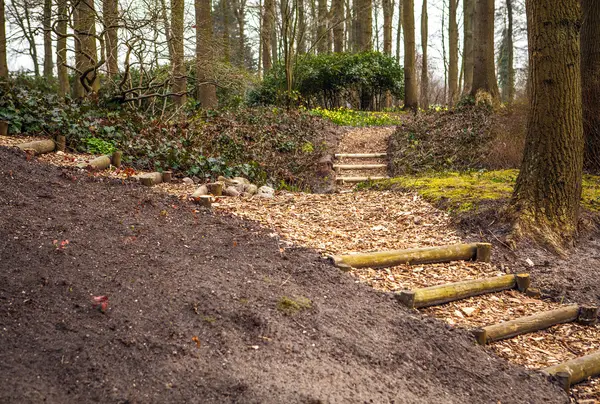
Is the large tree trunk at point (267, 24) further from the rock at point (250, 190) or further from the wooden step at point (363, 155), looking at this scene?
the rock at point (250, 190)

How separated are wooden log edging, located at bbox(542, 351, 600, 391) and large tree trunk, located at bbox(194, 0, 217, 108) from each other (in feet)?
27.0

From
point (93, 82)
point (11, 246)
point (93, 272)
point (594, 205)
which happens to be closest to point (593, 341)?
point (594, 205)

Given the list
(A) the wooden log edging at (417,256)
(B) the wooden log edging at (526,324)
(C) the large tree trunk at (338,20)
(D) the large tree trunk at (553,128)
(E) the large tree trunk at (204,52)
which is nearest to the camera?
(B) the wooden log edging at (526,324)

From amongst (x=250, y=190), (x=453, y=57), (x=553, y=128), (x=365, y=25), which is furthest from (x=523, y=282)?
(x=453, y=57)

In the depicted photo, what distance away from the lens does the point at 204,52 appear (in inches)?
467

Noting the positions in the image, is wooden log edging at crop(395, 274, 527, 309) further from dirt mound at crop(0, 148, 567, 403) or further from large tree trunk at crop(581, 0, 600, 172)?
large tree trunk at crop(581, 0, 600, 172)

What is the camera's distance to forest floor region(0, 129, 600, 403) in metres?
2.90

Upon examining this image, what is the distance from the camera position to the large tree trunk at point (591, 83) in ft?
28.7

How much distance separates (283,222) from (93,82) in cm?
618

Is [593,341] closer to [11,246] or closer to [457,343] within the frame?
[457,343]

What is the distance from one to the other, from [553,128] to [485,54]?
838 centimetres

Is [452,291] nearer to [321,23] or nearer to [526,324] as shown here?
[526,324]

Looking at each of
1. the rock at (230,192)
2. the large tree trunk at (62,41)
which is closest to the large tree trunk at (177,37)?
the large tree trunk at (62,41)

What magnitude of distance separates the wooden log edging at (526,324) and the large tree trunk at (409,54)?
13225 mm
